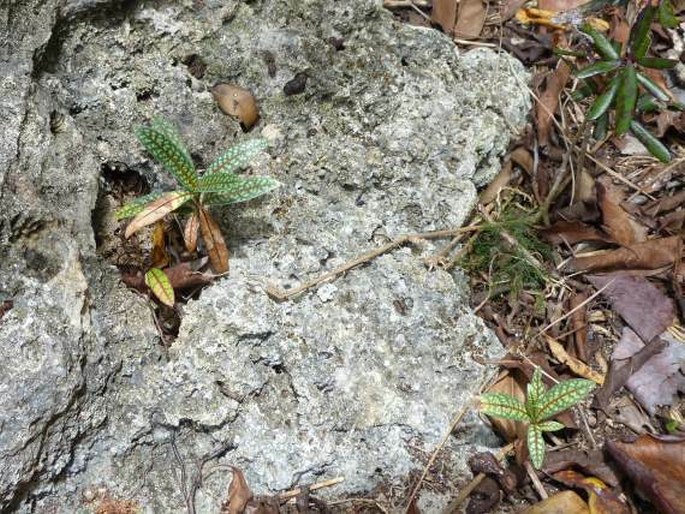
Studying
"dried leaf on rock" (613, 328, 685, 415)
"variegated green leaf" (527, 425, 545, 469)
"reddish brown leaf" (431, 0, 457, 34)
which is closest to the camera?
"variegated green leaf" (527, 425, 545, 469)

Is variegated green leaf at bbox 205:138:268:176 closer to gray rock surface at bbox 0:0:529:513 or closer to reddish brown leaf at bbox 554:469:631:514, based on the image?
gray rock surface at bbox 0:0:529:513

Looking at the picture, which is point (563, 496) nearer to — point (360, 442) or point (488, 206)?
point (360, 442)

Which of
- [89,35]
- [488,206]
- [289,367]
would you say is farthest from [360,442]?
[89,35]

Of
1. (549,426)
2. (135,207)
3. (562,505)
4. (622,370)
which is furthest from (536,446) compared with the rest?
(135,207)

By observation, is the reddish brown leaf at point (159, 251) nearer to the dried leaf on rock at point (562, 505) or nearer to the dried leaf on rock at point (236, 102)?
the dried leaf on rock at point (236, 102)

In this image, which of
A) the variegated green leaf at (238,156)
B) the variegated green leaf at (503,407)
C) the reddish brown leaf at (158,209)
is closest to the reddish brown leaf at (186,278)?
the reddish brown leaf at (158,209)

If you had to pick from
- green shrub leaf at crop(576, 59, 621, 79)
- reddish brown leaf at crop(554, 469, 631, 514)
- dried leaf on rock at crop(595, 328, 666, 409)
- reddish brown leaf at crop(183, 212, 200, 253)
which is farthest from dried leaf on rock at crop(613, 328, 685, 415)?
reddish brown leaf at crop(183, 212, 200, 253)
